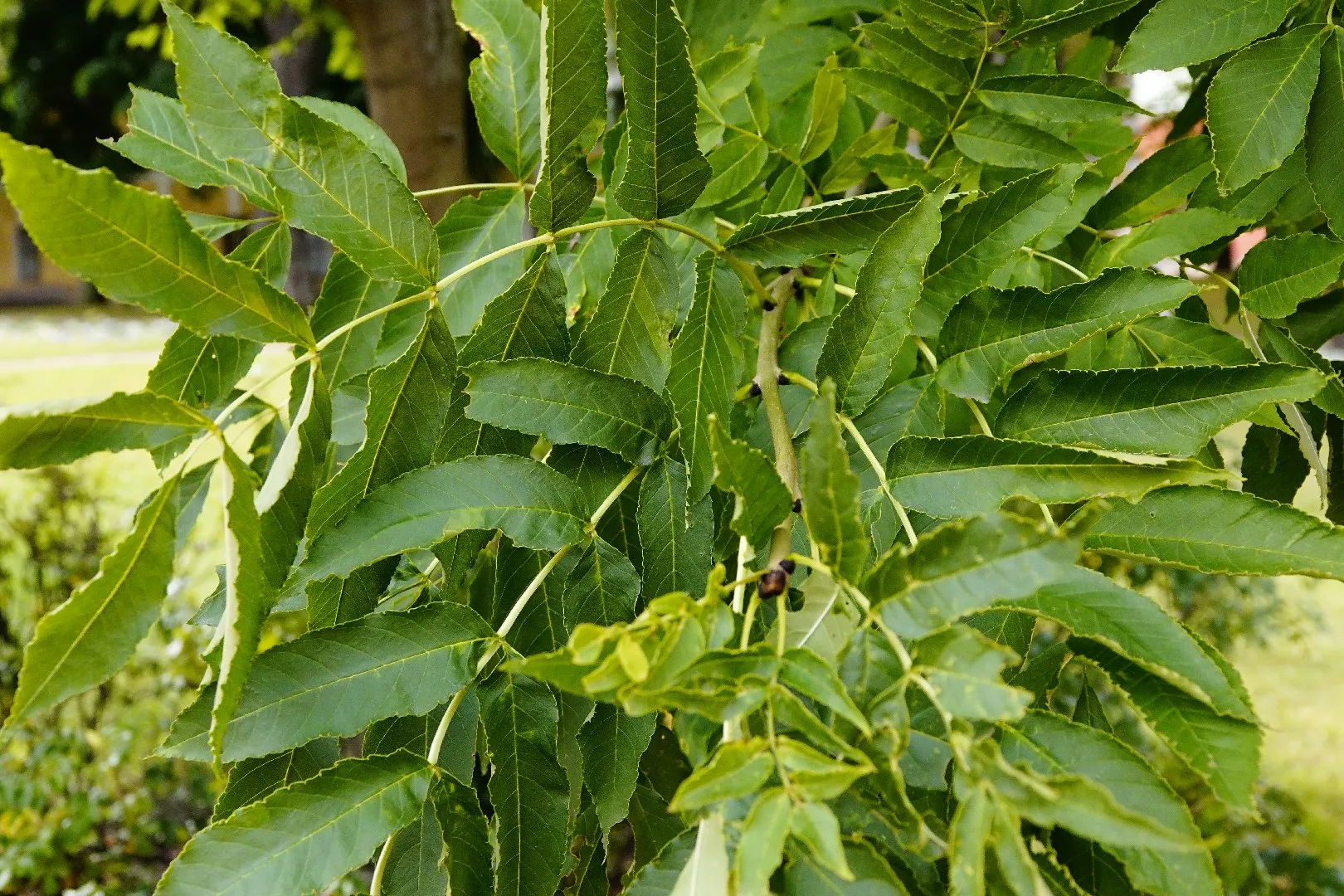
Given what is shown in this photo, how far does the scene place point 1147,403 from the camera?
61 cm

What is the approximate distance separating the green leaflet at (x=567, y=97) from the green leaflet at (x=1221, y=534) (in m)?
0.38

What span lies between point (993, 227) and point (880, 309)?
15cm

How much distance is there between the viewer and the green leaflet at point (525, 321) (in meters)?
0.66

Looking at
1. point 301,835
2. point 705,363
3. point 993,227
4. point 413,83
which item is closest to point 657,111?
point 705,363

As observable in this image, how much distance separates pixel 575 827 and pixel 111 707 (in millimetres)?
3615

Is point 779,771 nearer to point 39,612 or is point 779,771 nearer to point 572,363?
point 572,363

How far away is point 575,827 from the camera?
756 mm

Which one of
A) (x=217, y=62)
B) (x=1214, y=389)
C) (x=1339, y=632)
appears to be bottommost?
(x=1339, y=632)

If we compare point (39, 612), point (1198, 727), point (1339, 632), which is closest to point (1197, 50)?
point (1198, 727)

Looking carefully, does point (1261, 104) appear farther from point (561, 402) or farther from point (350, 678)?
point (350, 678)

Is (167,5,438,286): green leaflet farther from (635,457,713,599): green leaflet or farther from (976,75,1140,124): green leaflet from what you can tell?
(976,75,1140,124): green leaflet

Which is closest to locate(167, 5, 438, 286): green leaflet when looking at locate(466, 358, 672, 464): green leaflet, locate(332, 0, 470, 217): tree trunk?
locate(466, 358, 672, 464): green leaflet

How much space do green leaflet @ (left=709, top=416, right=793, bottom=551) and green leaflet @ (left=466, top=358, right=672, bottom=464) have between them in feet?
0.49

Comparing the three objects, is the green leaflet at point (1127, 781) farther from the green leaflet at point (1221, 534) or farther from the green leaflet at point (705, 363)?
the green leaflet at point (705, 363)
